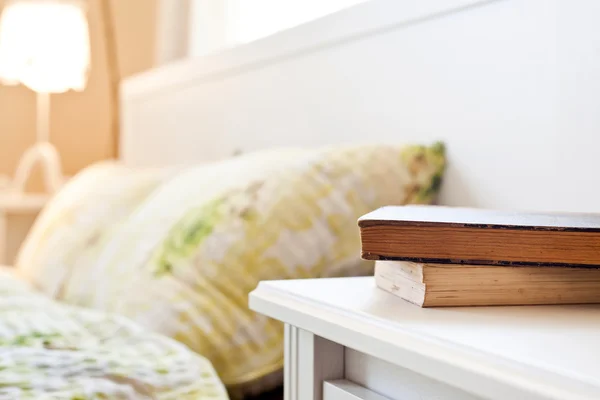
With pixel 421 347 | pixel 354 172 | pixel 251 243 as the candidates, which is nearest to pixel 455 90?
pixel 354 172

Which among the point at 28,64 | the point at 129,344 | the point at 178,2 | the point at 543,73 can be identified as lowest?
the point at 129,344

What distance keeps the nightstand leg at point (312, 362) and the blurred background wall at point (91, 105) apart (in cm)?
233

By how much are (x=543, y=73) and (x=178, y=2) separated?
166 centimetres

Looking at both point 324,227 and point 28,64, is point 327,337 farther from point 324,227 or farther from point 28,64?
point 28,64

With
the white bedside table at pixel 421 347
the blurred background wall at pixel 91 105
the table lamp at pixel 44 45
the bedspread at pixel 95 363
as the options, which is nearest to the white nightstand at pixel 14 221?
the table lamp at pixel 44 45

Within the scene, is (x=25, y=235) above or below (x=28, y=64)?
below

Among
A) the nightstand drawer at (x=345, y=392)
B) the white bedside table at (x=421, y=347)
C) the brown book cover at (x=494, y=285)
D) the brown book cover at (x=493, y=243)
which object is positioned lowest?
the nightstand drawer at (x=345, y=392)

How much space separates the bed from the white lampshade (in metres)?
1.03

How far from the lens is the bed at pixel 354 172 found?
836mm

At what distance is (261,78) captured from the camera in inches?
61.5

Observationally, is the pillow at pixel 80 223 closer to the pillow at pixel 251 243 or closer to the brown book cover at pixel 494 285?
the pillow at pixel 251 243

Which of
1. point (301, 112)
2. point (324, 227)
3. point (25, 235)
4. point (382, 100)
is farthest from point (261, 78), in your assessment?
point (25, 235)

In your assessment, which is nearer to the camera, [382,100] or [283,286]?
[283,286]

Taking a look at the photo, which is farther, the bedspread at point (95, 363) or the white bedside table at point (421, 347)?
the bedspread at point (95, 363)
